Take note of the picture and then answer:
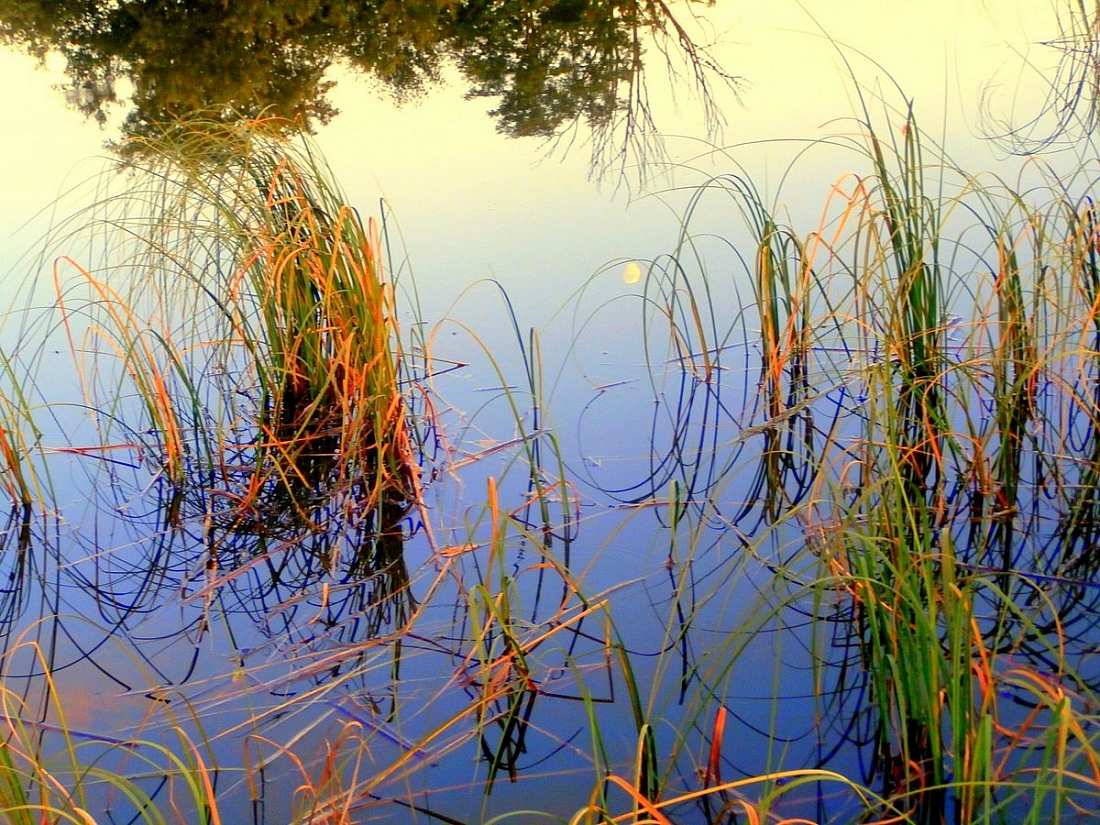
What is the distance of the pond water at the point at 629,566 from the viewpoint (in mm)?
1183

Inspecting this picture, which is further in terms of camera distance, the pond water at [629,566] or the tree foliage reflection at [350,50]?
the tree foliage reflection at [350,50]

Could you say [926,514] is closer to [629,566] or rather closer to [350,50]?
[629,566]

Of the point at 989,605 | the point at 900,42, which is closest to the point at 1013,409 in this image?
the point at 989,605

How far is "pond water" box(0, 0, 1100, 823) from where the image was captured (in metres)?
1.18

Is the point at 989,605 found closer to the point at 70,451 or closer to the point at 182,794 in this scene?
the point at 182,794

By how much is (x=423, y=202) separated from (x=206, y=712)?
2509 mm

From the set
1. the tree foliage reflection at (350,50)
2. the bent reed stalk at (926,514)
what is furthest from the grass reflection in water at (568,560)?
the tree foliage reflection at (350,50)

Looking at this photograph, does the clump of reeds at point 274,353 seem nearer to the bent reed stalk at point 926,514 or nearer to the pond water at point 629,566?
the pond water at point 629,566

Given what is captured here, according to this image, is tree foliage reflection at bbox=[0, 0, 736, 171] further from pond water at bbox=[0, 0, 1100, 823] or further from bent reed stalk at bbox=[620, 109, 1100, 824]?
bent reed stalk at bbox=[620, 109, 1100, 824]

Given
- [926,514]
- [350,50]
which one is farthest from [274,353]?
[350,50]

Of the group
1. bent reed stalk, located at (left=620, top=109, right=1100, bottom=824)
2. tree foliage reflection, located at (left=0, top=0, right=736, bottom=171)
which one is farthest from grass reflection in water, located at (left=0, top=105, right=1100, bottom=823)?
tree foliage reflection, located at (left=0, top=0, right=736, bottom=171)

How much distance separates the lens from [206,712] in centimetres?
138

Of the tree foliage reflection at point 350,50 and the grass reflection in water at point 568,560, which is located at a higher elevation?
the tree foliage reflection at point 350,50

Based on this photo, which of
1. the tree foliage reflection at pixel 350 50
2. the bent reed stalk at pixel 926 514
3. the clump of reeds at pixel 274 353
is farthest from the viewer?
the tree foliage reflection at pixel 350 50
